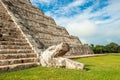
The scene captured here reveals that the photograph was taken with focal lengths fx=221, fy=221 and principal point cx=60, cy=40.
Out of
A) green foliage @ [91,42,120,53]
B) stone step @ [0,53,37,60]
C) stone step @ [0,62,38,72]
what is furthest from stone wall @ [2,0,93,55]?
green foliage @ [91,42,120,53]

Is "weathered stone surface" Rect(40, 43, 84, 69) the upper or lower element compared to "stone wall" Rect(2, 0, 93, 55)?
lower

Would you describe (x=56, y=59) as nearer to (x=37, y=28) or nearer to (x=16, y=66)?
(x=16, y=66)

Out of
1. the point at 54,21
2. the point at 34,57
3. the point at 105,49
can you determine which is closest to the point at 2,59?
the point at 34,57

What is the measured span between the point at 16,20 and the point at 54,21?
1248 centimetres

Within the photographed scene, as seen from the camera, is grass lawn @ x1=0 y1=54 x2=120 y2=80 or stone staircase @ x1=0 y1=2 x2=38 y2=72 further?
stone staircase @ x1=0 y1=2 x2=38 y2=72

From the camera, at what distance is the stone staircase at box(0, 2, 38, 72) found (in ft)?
33.4

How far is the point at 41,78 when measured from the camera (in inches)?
316

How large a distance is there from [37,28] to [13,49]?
351 inches

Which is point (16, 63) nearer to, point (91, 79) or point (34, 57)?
point (34, 57)

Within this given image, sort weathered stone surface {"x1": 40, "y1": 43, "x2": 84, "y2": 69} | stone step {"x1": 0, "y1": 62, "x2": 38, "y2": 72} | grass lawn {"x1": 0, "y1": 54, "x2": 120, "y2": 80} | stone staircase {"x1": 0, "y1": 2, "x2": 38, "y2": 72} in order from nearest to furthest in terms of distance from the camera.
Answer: grass lawn {"x1": 0, "y1": 54, "x2": 120, "y2": 80}
stone step {"x1": 0, "y1": 62, "x2": 38, "y2": 72}
stone staircase {"x1": 0, "y1": 2, "x2": 38, "y2": 72}
weathered stone surface {"x1": 40, "y1": 43, "x2": 84, "y2": 69}

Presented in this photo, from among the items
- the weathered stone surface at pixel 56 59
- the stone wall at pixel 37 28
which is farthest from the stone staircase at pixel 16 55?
the stone wall at pixel 37 28

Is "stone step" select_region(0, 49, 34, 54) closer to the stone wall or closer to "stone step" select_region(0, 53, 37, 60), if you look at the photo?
"stone step" select_region(0, 53, 37, 60)

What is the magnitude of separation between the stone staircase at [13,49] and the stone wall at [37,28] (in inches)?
18.9

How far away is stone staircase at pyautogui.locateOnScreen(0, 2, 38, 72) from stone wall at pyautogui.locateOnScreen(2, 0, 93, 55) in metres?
0.48
